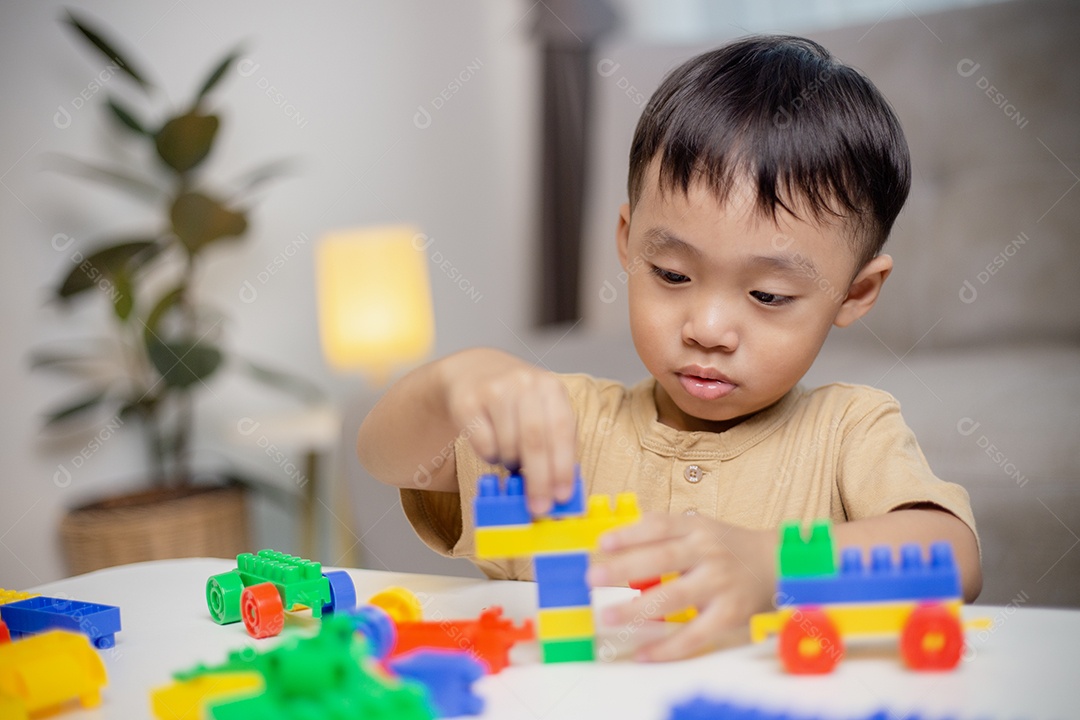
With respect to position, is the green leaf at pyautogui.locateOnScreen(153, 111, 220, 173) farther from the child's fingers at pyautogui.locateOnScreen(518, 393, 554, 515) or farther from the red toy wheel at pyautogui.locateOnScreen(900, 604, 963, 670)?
the red toy wheel at pyautogui.locateOnScreen(900, 604, 963, 670)

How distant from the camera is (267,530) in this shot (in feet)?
8.34

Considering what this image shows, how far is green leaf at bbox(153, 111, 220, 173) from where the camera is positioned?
2.09 metres

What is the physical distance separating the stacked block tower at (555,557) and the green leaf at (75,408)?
1737 mm

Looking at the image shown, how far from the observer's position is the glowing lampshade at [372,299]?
2.42m

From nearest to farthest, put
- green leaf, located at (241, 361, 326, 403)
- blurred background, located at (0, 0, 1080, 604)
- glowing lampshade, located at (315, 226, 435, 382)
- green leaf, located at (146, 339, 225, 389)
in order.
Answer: blurred background, located at (0, 0, 1080, 604), green leaf, located at (146, 339, 225, 389), green leaf, located at (241, 361, 326, 403), glowing lampshade, located at (315, 226, 435, 382)

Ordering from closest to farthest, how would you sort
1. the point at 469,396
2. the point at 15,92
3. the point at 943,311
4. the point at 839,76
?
the point at 469,396 → the point at 839,76 → the point at 943,311 → the point at 15,92

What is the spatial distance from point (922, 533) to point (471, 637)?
369mm

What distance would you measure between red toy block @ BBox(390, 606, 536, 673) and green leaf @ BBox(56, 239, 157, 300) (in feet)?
5.46

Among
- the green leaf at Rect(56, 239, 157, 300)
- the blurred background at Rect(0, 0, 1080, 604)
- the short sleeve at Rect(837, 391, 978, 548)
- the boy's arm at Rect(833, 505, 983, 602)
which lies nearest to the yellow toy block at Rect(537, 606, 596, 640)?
the boy's arm at Rect(833, 505, 983, 602)

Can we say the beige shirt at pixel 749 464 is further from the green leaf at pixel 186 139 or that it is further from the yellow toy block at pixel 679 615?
the green leaf at pixel 186 139

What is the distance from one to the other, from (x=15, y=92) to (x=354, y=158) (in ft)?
2.81

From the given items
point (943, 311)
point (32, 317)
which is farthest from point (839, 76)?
point (32, 317)

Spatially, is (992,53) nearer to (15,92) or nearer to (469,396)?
(469,396)

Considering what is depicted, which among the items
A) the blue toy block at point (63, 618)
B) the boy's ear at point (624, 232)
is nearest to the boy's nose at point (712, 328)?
the boy's ear at point (624, 232)
